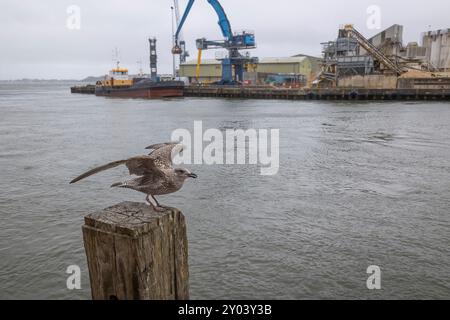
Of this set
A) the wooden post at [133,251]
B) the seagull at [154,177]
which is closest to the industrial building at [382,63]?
the seagull at [154,177]

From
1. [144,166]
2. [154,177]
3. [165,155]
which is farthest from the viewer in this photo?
[165,155]

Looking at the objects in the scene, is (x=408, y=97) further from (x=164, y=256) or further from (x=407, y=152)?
(x=164, y=256)

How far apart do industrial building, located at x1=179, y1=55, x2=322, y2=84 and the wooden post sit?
7665 centimetres

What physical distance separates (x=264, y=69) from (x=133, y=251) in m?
91.8

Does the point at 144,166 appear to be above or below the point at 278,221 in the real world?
above

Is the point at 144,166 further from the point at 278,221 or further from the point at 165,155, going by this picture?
the point at 278,221

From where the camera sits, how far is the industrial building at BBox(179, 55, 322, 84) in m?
83.6

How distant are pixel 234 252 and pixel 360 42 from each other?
57383mm

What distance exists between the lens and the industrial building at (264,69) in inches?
3290

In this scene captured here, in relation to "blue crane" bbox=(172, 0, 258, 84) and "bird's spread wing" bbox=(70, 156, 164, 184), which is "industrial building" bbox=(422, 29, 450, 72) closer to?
"blue crane" bbox=(172, 0, 258, 84)

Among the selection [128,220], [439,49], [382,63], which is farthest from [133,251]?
[439,49]

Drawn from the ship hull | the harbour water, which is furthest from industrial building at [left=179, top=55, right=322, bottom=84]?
the harbour water

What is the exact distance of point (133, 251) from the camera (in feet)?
8.60

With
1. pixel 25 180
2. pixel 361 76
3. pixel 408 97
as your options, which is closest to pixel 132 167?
pixel 25 180
